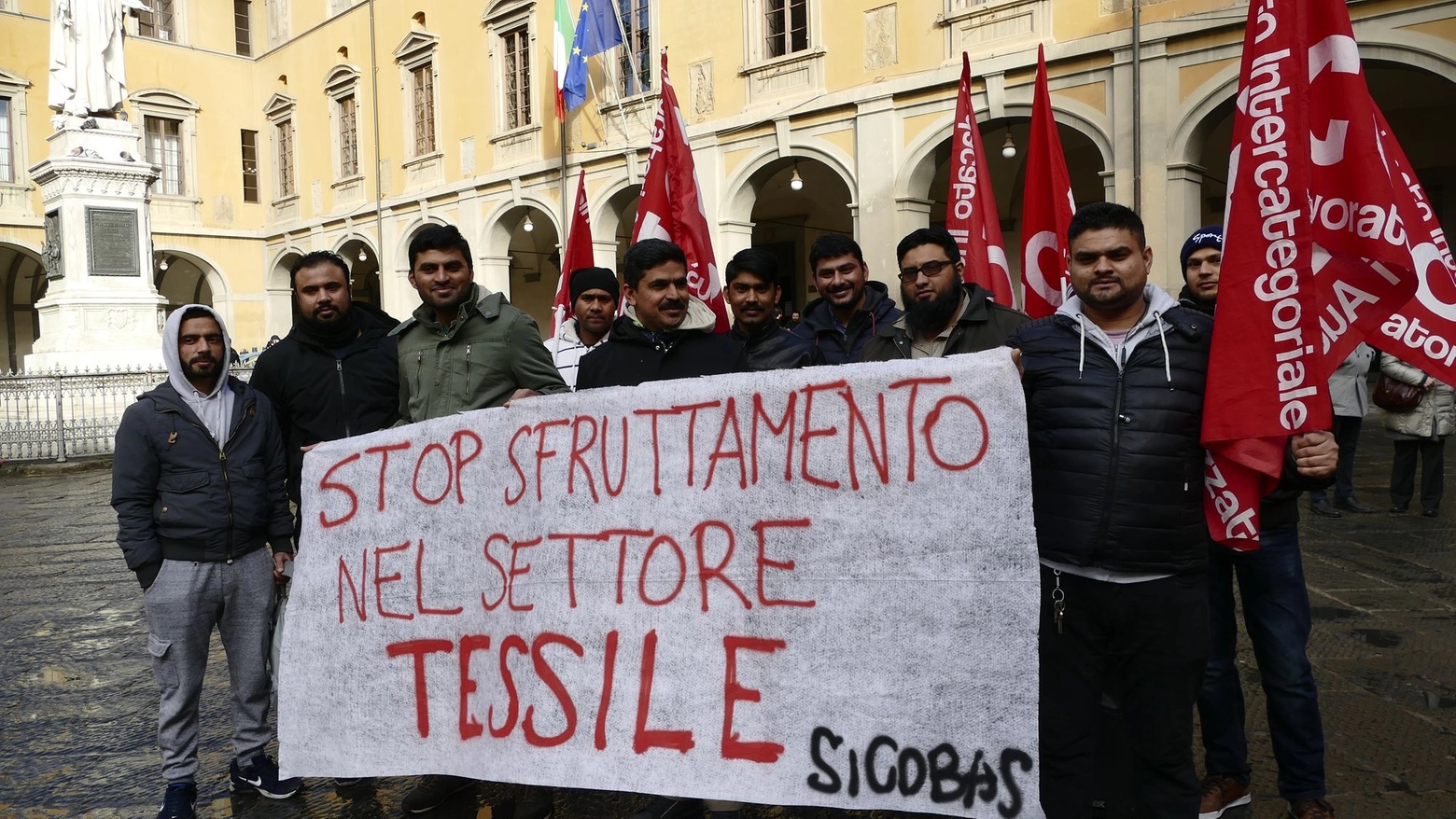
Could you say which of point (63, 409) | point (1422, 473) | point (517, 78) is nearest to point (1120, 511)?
point (1422, 473)

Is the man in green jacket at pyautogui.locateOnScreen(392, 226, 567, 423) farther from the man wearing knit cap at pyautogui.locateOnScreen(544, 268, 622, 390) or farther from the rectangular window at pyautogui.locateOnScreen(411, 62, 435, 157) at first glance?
the rectangular window at pyautogui.locateOnScreen(411, 62, 435, 157)

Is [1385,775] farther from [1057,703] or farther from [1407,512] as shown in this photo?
[1407,512]

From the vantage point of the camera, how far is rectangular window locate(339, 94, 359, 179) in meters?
23.8

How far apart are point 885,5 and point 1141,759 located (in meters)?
12.6

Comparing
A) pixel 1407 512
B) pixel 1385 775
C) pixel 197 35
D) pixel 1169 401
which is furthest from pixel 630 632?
pixel 197 35

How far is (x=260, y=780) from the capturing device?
3.25 m

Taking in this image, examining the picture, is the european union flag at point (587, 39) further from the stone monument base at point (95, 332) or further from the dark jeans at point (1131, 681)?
the dark jeans at point (1131, 681)

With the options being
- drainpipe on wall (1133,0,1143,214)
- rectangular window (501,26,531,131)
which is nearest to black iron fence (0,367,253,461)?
rectangular window (501,26,531,131)

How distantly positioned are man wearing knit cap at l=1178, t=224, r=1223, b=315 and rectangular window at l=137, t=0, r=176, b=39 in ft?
97.4

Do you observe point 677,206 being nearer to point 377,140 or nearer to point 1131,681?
point 1131,681

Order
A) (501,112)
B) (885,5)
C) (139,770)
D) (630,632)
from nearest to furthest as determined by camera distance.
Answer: (630,632)
(139,770)
(885,5)
(501,112)

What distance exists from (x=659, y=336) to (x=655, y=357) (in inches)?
2.9

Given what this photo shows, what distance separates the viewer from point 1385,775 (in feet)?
10.2

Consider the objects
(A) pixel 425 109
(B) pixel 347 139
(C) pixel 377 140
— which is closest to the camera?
(A) pixel 425 109
